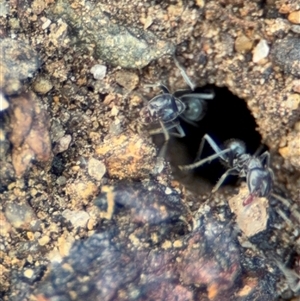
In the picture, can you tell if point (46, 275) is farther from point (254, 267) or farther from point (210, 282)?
point (254, 267)

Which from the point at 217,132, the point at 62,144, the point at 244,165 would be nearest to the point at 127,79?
the point at 62,144

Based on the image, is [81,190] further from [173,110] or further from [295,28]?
[295,28]

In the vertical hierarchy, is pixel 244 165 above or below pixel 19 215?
below

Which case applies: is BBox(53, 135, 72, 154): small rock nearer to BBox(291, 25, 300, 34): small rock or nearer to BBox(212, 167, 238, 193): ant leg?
BBox(212, 167, 238, 193): ant leg

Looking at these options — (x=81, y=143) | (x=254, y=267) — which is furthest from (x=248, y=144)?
(x=81, y=143)

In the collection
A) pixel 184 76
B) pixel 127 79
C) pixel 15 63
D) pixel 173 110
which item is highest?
pixel 15 63

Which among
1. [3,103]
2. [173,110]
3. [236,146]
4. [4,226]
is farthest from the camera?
[236,146]
